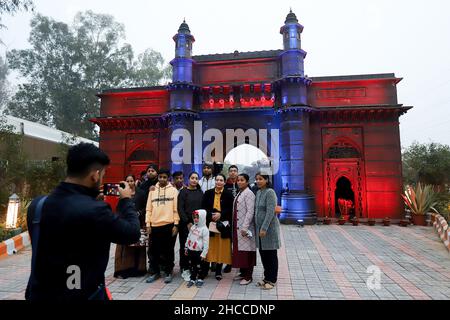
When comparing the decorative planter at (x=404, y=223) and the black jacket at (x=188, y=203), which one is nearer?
the black jacket at (x=188, y=203)

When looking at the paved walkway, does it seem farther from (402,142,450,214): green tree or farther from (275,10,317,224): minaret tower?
(402,142,450,214): green tree

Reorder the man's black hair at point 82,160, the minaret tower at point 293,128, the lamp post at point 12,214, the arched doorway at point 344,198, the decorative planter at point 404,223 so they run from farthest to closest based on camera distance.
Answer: the arched doorway at point 344,198 → the minaret tower at point 293,128 → the decorative planter at point 404,223 → the lamp post at point 12,214 → the man's black hair at point 82,160

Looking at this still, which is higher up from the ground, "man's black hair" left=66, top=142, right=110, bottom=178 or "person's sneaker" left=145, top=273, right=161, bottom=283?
"man's black hair" left=66, top=142, right=110, bottom=178

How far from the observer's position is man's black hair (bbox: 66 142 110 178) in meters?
1.67

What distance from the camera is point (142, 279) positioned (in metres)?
4.80

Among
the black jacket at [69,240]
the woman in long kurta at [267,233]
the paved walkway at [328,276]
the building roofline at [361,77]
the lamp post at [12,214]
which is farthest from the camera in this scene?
the building roofline at [361,77]

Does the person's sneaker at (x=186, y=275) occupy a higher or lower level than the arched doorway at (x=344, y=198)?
→ lower

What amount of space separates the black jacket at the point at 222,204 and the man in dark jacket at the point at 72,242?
3.30m

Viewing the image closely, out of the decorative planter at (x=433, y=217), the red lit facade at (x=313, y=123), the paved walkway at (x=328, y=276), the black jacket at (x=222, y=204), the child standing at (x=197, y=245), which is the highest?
the red lit facade at (x=313, y=123)

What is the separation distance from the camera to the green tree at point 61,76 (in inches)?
1006

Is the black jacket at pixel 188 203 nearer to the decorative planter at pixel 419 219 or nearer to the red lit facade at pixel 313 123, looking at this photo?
the red lit facade at pixel 313 123

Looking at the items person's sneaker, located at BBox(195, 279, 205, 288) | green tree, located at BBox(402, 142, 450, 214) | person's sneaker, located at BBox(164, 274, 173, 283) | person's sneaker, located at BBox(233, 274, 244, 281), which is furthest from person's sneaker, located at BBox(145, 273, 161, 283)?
green tree, located at BBox(402, 142, 450, 214)

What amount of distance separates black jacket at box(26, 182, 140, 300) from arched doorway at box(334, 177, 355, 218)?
1248 cm

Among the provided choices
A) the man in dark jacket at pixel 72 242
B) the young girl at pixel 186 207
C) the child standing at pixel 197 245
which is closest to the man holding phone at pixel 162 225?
the young girl at pixel 186 207
